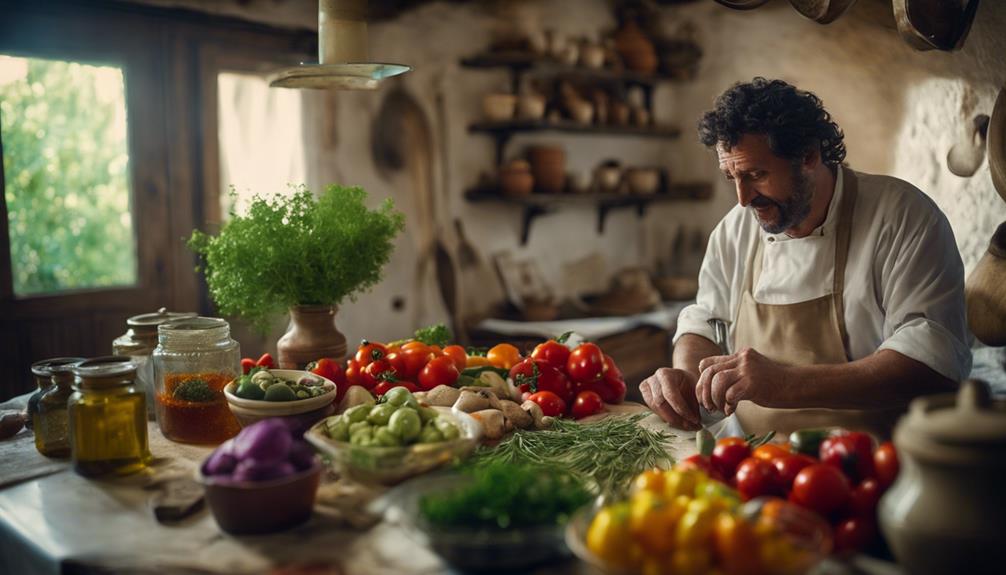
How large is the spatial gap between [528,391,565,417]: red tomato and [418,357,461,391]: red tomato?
9.4 inches

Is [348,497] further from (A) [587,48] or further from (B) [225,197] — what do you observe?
(A) [587,48]

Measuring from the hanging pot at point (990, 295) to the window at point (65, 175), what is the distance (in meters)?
3.74

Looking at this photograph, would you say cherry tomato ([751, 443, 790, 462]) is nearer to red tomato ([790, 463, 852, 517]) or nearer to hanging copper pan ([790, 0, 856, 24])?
red tomato ([790, 463, 852, 517])

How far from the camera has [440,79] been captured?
5156mm

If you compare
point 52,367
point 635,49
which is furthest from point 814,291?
point 635,49

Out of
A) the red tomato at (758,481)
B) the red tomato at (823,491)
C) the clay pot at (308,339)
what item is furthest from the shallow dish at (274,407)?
the red tomato at (823,491)

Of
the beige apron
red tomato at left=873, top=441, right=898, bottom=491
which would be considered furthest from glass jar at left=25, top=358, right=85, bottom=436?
the beige apron

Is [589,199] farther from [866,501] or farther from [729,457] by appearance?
[866,501]

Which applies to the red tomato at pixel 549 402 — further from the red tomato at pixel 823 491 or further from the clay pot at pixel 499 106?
the clay pot at pixel 499 106

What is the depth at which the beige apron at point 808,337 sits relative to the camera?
8.00 feet

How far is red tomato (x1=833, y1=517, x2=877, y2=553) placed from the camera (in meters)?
1.42

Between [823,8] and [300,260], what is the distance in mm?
2053

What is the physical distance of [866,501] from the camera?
1445mm

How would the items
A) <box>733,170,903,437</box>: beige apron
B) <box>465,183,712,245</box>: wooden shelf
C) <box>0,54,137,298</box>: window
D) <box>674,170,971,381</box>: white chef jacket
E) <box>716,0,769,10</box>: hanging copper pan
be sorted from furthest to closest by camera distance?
<box>465,183,712,245</box>: wooden shelf, <box>0,54,137,298</box>: window, <box>716,0,769,10</box>: hanging copper pan, <box>733,170,903,437</box>: beige apron, <box>674,170,971,381</box>: white chef jacket
